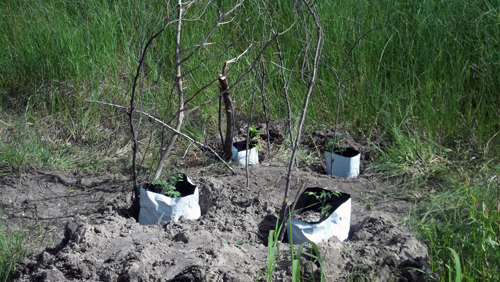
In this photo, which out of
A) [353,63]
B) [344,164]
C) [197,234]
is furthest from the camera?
[353,63]

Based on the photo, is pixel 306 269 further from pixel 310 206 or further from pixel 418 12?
pixel 418 12

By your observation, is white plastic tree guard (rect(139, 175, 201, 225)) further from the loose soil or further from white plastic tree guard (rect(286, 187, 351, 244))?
white plastic tree guard (rect(286, 187, 351, 244))

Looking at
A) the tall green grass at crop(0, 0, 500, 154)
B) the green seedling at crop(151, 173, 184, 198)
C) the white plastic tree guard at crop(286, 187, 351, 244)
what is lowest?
the white plastic tree guard at crop(286, 187, 351, 244)

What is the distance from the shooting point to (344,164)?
356 centimetres

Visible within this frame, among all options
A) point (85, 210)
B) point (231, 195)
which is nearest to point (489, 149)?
point (231, 195)

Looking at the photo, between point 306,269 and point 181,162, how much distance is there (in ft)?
6.11

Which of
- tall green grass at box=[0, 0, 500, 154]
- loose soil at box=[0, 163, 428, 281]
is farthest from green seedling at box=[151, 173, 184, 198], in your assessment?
tall green grass at box=[0, 0, 500, 154]

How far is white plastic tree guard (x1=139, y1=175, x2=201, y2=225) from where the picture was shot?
2791 millimetres

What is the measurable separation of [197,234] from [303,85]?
2255 mm

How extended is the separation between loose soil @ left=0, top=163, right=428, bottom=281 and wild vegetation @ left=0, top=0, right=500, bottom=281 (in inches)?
11.2

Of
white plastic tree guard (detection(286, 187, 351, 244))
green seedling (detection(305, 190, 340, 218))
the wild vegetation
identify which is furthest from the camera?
the wild vegetation

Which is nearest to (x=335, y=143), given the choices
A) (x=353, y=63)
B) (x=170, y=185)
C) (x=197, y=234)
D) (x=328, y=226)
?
(x=353, y=63)

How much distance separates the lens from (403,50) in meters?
4.39

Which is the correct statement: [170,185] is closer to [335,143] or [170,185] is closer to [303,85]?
[335,143]
